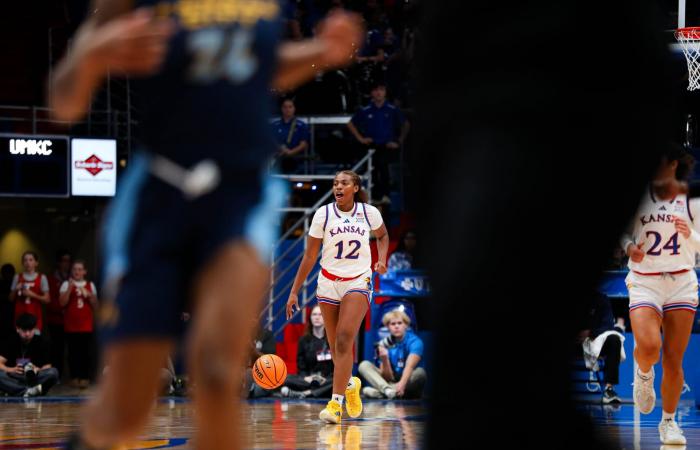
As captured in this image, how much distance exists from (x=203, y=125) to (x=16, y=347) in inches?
605

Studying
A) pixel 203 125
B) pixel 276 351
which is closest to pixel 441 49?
pixel 203 125

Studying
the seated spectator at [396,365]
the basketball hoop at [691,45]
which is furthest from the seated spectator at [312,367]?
the basketball hoop at [691,45]

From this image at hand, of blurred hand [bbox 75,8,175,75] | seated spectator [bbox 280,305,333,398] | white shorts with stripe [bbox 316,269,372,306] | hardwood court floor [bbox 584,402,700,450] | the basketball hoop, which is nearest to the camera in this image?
blurred hand [bbox 75,8,175,75]

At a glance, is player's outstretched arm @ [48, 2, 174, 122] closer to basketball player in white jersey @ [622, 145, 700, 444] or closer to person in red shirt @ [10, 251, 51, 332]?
basketball player in white jersey @ [622, 145, 700, 444]

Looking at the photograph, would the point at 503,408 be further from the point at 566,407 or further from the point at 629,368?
the point at 629,368

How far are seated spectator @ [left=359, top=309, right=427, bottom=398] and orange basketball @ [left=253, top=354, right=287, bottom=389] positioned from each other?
7.36 ft

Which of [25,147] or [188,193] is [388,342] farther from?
[188,193]

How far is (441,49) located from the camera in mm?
1813

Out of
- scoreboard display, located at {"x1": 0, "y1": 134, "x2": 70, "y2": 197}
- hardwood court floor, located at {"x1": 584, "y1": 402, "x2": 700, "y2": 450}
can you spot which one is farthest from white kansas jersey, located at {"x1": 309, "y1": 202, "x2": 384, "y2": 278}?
scoreboard display, located at {"x1": 0, "y1": 134, "x2": 70, "y2": 197}

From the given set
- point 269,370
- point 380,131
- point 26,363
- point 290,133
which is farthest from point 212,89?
point 290,133

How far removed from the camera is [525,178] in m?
1.63

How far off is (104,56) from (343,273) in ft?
29.1

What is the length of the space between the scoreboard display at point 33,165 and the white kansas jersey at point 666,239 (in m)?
12.3

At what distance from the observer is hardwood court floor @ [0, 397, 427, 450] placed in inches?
365
